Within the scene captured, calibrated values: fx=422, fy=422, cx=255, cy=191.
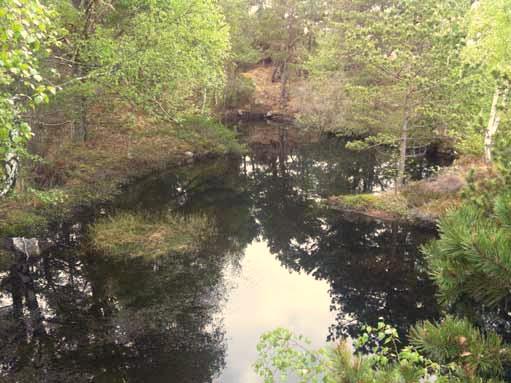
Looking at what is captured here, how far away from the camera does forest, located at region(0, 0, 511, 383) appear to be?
20.9 feet

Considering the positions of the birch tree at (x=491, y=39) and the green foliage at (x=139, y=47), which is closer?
the green foliage at (x=139, y=47)

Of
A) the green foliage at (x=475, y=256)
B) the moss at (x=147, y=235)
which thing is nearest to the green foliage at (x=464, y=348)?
the green foliage at (x=475, y=256)

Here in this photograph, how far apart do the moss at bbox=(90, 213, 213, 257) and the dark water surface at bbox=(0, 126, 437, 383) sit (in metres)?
0.62

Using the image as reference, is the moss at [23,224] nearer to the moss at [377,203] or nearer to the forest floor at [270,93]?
the moss at [377,203]

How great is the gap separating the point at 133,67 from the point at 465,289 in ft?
60.6

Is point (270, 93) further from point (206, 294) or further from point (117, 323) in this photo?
point (117, 323)

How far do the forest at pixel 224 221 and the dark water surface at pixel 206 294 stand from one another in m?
0.09

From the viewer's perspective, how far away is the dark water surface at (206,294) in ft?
43.4

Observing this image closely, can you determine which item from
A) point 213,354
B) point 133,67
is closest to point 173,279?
point 213,354

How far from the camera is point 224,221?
83.7 ft

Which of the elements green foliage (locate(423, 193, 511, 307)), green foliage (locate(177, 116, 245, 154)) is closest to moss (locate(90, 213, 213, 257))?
green foliage (locate(423, 193, 511, 307))

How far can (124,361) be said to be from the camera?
13047 mm

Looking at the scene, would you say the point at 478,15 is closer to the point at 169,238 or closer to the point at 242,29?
the point at 169,238

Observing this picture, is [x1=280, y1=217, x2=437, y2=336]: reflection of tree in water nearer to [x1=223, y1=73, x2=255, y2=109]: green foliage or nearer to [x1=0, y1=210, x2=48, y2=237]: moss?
[x1=0, y1=210, x2=48, y2=237]: moss
